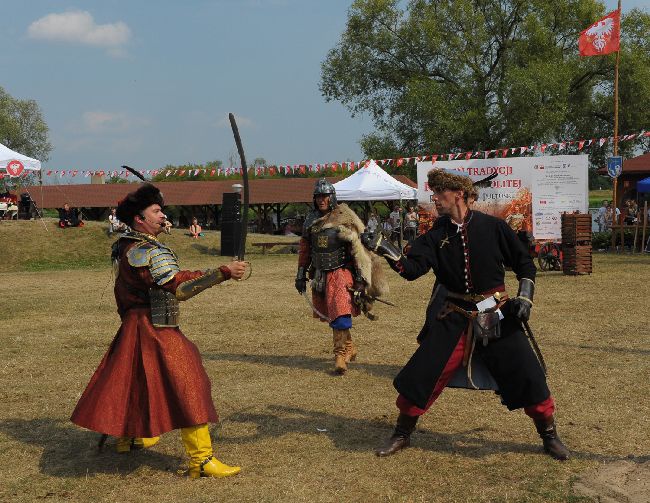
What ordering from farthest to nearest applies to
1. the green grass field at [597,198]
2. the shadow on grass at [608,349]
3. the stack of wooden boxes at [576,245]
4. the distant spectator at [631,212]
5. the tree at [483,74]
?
the green grass field at [597,198] < the tree at [483,74] < the distant spectator at [631,212] < the stack of wooden boxes at [576,245] < the shadow on grass at [608,349]

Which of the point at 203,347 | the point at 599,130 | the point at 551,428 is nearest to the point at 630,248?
the point at 599,130

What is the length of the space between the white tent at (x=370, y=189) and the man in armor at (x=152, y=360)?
64.8 ft

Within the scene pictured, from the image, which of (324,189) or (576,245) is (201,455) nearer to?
(324,189)

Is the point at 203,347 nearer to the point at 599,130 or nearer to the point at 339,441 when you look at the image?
the point at 339,441

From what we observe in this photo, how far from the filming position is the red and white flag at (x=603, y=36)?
23.8 meters

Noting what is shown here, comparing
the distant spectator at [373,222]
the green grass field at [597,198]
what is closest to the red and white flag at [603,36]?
the distant spectator at [373,222]

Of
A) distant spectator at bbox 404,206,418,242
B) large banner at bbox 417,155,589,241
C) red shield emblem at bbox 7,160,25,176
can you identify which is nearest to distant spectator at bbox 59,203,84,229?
red shield emblem at bbox 7,160,25,176

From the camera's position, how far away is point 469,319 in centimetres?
496

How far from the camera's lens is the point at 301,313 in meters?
11.9

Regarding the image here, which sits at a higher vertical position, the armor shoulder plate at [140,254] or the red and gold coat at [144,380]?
the armor shoulder plate at [140,254]

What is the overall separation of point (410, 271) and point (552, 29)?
35016 millimetres

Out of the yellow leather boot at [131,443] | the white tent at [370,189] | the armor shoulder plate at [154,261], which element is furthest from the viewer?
the white tent at [370,189]

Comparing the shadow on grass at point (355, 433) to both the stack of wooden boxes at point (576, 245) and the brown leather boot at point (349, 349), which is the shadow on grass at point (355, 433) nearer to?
the brown leather boot at point (349, 349)

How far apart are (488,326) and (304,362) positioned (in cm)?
358
